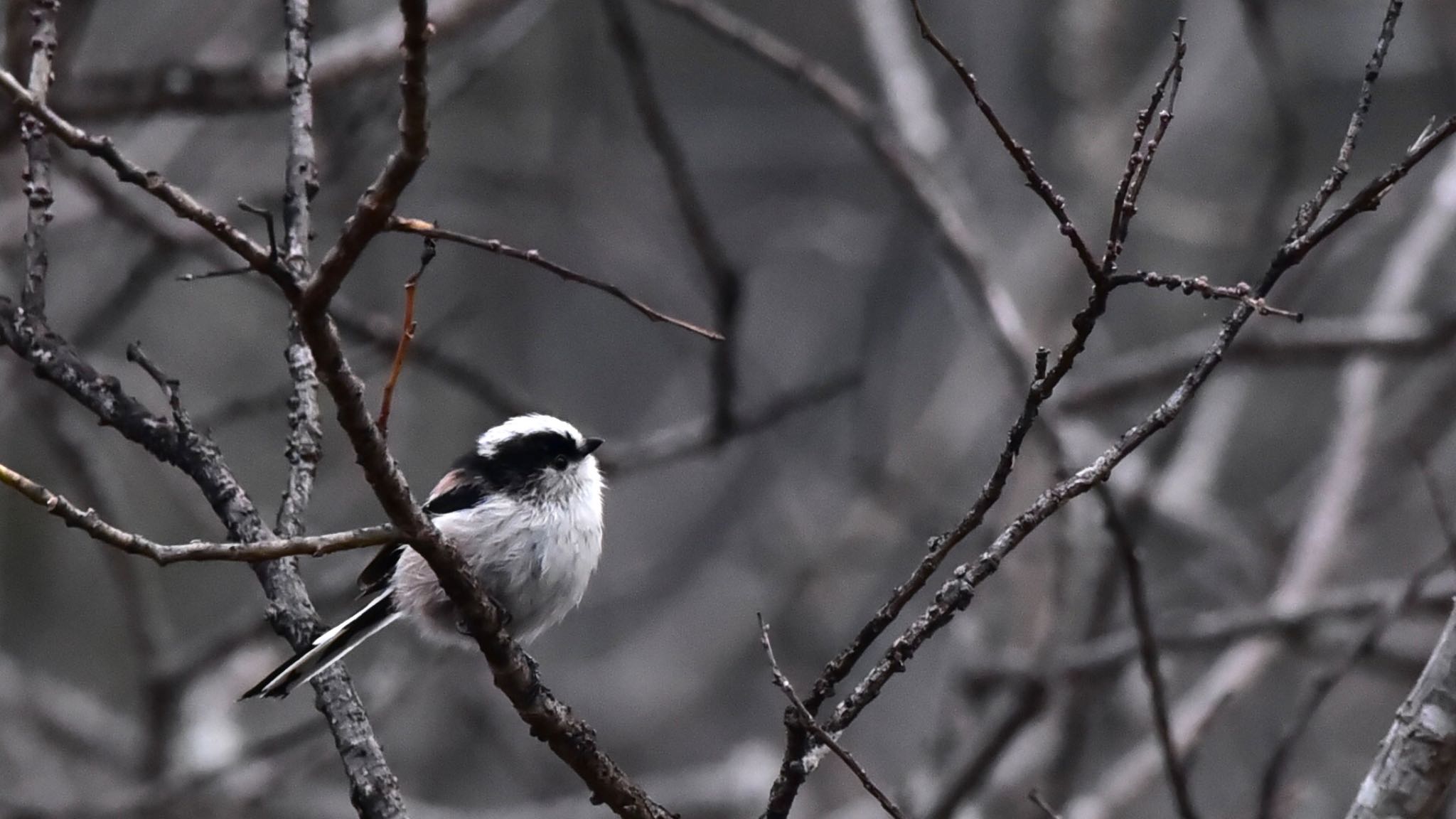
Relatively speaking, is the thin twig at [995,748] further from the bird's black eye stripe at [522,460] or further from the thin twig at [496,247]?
the thin twig at [496,247]

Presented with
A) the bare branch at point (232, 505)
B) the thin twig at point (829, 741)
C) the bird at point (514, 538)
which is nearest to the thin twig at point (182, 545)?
the thin twig at point (829, 741)

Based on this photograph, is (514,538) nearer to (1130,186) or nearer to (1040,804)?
(1040,804)

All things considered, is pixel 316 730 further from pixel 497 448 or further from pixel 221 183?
pixel 221 183

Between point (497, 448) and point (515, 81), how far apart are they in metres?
6.41

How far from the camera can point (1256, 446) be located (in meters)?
10.5

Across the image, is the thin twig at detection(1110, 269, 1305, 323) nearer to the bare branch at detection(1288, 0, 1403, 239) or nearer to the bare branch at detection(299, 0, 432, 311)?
the bare branch at detection(1288, 0, 1403, 239)

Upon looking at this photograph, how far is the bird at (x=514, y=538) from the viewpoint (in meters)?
3.56

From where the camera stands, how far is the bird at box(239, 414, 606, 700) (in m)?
3.56

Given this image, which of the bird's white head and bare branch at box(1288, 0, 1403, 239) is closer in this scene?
bare branch at box(1288, 0, 1403, 239)

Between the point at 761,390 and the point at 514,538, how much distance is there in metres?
6.39

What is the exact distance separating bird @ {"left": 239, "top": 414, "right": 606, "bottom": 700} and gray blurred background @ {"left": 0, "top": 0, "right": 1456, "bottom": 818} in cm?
78

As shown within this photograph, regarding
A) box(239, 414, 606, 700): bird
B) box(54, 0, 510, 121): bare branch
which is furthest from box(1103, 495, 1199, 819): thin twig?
box(54, 0, 510, 121): bare branch

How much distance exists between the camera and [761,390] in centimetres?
1001

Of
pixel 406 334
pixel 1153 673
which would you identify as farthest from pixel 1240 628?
pixel 406 334
